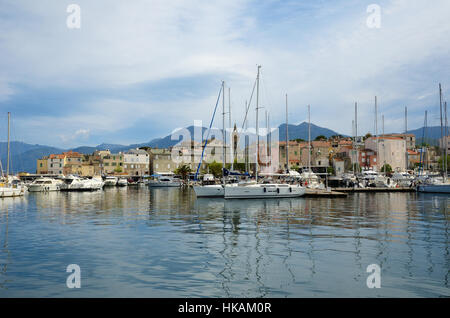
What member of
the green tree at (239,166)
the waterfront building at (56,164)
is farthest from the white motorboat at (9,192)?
the waterfront building at (56,164)

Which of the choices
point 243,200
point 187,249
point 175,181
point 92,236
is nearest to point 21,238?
point 92,236

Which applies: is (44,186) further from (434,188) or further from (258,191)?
(434,188)

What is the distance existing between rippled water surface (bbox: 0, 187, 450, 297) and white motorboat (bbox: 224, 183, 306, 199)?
21.0 meters

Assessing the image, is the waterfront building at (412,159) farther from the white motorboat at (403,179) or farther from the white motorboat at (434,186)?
→ the white motorboat at (434,186)

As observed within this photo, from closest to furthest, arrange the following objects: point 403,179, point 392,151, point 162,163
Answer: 1. point 403,179
2. point 392,151
3. point 162,163

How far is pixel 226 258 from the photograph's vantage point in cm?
1445

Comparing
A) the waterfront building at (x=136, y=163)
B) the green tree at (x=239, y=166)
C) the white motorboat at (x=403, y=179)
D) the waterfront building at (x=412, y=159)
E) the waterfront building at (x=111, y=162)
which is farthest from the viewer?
the waterfront building at (x=136, y=163)

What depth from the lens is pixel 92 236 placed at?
19844 mm

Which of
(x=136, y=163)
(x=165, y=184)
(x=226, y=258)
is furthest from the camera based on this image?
(x=136, y=163)

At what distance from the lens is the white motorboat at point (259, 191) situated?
46.2 meters

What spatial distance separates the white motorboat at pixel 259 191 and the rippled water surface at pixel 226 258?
2100cm

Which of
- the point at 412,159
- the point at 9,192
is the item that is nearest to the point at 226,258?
the point at 9,192

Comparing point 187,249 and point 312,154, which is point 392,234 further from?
point 312,154

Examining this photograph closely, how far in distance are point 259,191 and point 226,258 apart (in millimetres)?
32959
